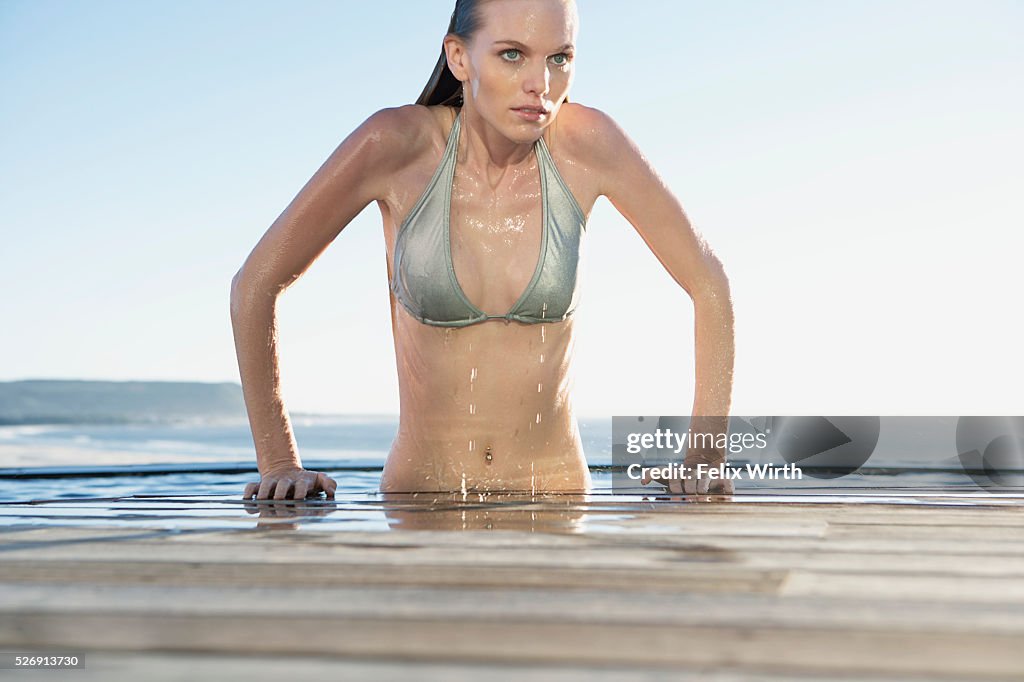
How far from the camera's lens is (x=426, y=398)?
11.0 ft

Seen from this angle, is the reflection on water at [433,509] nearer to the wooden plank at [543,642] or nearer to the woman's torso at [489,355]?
the woman's torso at [489,355]

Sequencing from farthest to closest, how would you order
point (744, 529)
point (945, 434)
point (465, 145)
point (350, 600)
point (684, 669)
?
1. point (945, 434)
2. point (465, 145)
3. point (744, 529)
4. point (350, 600)
5. point (684, 669)

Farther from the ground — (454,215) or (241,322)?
(454,215)

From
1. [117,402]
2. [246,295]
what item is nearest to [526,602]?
[246,295]

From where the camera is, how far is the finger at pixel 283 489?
2.96 meters

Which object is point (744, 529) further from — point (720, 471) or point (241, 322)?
point (241, 322)

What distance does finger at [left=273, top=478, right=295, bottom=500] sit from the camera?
2959 millimetres

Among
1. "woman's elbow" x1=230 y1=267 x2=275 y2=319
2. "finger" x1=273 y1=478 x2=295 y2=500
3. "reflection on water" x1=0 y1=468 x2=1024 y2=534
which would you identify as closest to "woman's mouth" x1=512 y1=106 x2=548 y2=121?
"woman's elbow" x1=230 y1=267 x2=275 y2=319

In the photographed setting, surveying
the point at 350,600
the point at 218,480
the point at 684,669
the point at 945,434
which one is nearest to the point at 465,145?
the point at 350,600

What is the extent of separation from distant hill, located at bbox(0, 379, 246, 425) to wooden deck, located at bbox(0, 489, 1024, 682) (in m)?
29.9

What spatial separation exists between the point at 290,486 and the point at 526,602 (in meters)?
1.93

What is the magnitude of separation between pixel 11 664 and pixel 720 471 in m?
2.35

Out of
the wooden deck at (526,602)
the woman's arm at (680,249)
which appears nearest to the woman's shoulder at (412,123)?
the woman's arm at (680,249)

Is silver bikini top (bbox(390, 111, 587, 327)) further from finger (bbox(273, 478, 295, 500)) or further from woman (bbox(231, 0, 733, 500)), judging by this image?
finger (bbox(273, 478, 295, 500))
